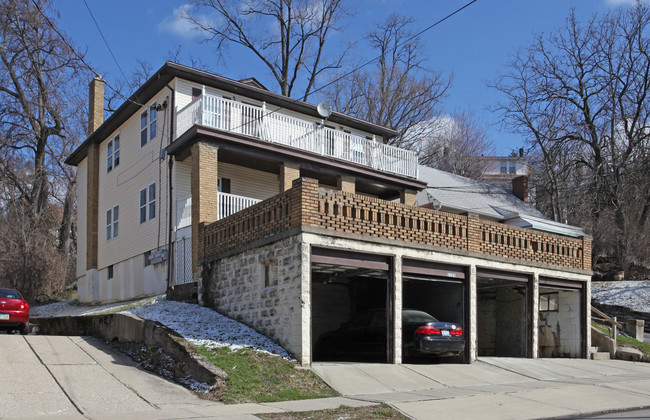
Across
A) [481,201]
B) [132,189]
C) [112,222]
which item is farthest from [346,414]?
[481,201]

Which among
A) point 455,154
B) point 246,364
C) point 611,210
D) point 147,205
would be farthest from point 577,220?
point 246,364

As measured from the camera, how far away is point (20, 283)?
29.3 metres

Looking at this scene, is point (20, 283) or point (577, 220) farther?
point (577, 220)

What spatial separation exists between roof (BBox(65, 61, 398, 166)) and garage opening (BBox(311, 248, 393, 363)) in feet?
26.3

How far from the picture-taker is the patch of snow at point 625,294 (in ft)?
87.7

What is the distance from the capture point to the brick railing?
13.8m

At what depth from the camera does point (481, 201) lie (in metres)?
33.2

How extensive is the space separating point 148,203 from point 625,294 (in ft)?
69.8

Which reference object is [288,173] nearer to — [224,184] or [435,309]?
[224,184]

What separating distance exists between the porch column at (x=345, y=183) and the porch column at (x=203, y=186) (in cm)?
527

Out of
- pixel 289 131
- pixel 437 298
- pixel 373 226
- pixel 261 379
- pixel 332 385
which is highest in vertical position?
pixel 289 131

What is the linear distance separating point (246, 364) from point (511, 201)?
2658 cm

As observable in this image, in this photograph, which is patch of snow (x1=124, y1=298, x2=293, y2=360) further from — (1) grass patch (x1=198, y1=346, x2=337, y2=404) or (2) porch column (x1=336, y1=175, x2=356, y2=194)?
(2) porch column (x1=336, y1=175, x2=356, y2=194)

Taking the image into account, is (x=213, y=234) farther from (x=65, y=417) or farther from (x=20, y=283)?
(x=20, y=283)
